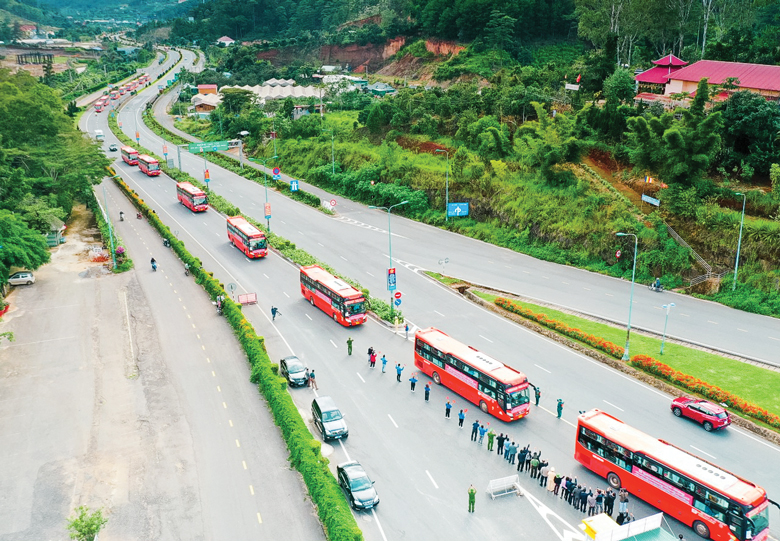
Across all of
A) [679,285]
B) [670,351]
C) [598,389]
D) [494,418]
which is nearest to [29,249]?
[494,418]

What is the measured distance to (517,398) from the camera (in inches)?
1284

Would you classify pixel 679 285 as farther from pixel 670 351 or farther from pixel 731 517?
pixel 731 517

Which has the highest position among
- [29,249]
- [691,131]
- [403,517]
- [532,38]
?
[532,38]

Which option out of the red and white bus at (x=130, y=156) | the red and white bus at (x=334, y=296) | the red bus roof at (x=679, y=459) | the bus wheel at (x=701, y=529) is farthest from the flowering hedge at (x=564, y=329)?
the red and white bus at (x=130, y=156)

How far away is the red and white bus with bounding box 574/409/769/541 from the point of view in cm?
2380

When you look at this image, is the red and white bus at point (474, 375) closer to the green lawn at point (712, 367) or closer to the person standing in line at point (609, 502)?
the person standing in line at point (609, 502)

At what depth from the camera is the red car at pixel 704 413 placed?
31.6m

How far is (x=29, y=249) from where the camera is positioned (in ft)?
170

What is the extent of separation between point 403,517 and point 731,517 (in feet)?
43.1

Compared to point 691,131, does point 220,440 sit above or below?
below

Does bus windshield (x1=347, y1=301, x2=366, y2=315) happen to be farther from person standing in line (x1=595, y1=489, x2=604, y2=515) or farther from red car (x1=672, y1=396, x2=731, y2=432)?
person standing in line (x1=595, y1=489, x2=604, y2=515)

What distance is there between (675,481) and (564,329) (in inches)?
675

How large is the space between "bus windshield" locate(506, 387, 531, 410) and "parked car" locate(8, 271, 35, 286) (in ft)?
152

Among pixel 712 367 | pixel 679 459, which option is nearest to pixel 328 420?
pixel 679 459
